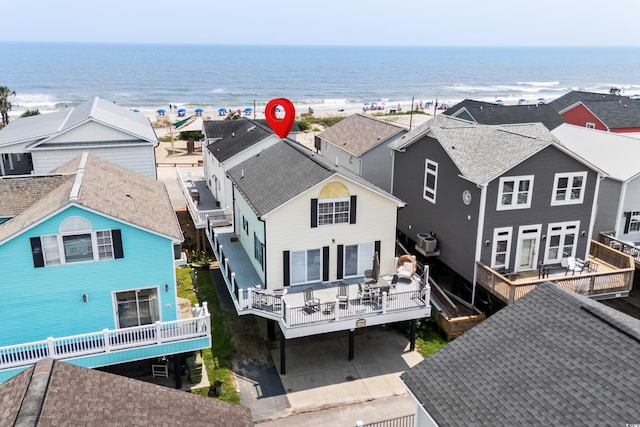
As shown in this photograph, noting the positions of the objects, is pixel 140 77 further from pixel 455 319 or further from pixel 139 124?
pixel 455 319

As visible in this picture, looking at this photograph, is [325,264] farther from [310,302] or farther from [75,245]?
[75,245]

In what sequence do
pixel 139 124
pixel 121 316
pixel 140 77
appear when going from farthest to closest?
pixel 140 77, pixel 139 124, pixel 121 316

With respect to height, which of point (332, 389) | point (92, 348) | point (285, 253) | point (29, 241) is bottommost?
point (332, 389)

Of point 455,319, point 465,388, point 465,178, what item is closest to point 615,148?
point 465,178

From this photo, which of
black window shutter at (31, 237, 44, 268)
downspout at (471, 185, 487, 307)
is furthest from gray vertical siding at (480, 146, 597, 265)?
black window shutter at (31, 237, 44, 268)

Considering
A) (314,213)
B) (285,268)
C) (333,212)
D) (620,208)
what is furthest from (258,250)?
(620,208)

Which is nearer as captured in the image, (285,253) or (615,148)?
(285,253)

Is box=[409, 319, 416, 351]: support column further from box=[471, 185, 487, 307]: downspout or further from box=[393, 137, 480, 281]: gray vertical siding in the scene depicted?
box=[393, 137, 480, 281]: gray vertical siding
